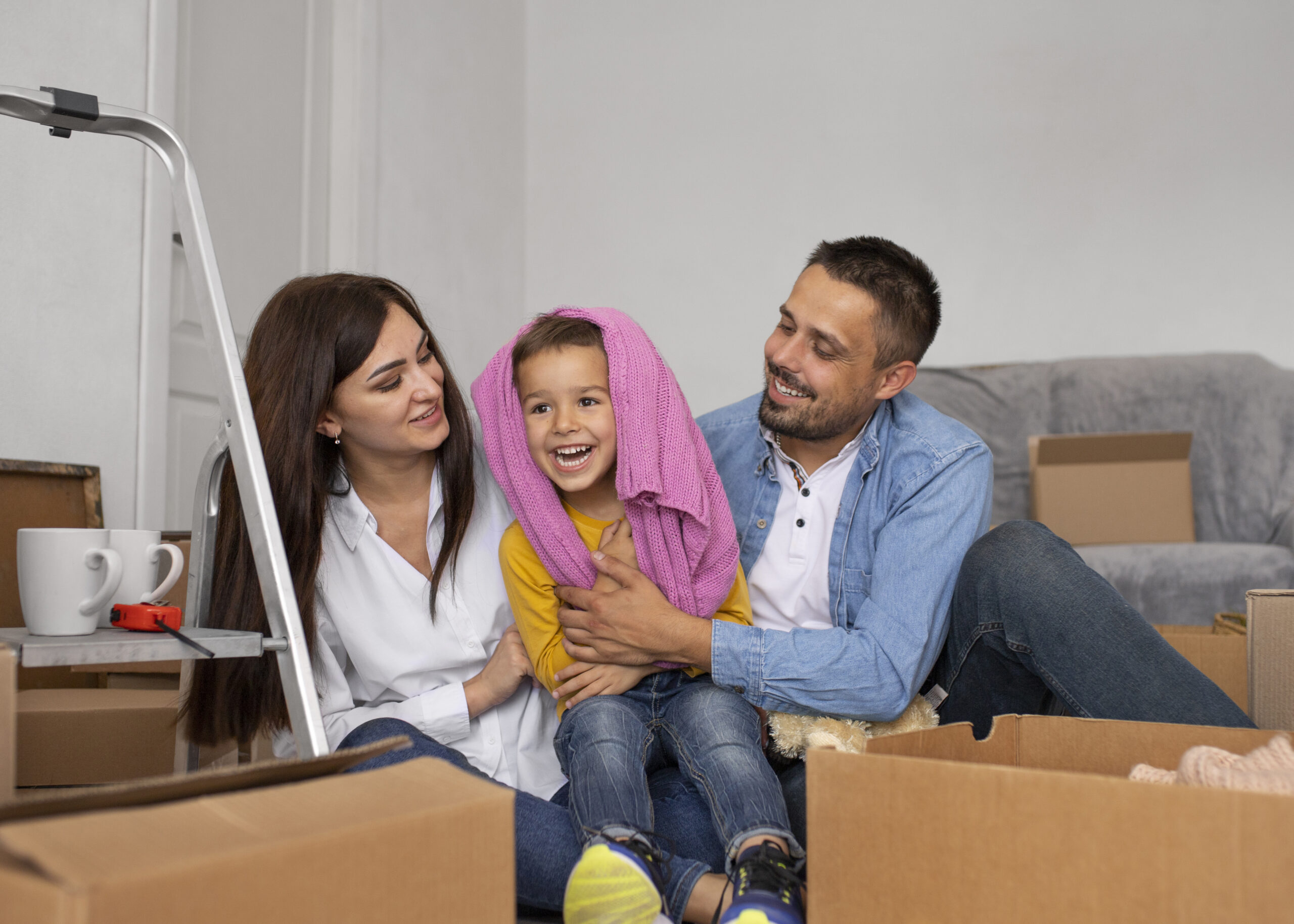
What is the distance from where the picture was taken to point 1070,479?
117 inches

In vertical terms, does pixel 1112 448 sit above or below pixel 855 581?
above

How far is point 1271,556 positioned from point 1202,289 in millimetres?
1265

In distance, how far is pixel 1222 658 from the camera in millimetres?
1682

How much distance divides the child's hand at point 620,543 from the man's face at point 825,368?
294 millimetres

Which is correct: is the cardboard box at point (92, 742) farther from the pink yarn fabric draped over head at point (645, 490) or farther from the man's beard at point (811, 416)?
the man's beard at point (811, 416)

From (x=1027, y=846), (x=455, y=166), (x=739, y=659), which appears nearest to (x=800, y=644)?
(x=739, y=659)

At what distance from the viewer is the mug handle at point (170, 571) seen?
0.94 m

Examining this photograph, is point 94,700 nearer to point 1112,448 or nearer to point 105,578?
point 105,578

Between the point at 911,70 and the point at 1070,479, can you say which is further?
the point at 911,70

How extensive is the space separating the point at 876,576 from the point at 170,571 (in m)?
0.91

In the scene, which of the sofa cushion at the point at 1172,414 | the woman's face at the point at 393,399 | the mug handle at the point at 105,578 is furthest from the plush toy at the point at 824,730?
the sofa cushion at the point at 1172,414

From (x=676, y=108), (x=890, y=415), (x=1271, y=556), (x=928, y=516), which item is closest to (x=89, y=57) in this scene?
(x=890, y=415)

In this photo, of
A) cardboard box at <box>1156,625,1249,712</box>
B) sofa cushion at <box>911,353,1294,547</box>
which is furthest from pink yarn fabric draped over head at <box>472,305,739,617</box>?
sofa cushion at <box>911,353,1294,547</box>

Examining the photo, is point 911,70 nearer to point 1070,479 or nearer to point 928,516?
point 1070,479
